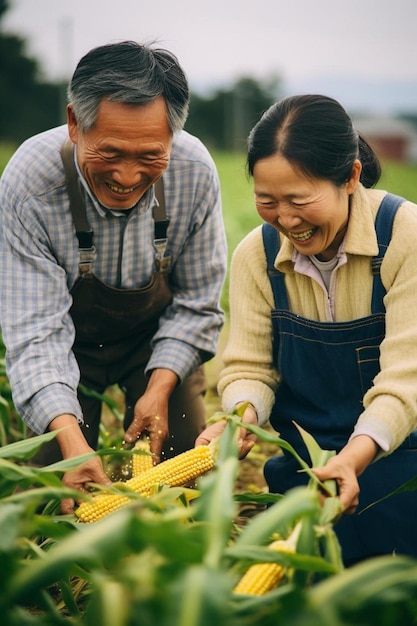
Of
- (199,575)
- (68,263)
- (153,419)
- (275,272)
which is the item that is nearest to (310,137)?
(275,272)

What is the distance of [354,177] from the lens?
8.38 ft

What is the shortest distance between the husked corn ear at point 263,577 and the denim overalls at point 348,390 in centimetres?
101

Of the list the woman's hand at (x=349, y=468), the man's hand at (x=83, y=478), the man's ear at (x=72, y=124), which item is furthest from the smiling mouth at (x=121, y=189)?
the woman's hand at (x=349, y=468)

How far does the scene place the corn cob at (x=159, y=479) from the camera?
236 centimetres

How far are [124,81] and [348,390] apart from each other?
1.12m

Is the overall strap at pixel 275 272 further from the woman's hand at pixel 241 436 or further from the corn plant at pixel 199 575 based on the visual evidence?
the corn plant at pixel 199 575

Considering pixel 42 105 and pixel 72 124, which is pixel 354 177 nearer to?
pixel 72 124

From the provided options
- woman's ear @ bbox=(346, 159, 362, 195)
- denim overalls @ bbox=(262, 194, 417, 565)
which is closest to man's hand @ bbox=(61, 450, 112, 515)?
denim overalls @ bbox=(262, 194, 417, 565)

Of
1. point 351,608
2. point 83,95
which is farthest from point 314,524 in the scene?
point 83,95

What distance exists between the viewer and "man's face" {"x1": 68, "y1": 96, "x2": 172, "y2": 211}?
2619mm

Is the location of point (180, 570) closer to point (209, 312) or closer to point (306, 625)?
point (306, 625)

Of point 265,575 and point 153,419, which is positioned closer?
point 265,575

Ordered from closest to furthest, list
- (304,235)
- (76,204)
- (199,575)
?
(199,575) → (304,235) → (76,204)

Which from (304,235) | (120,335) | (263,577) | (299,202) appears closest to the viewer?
(263,577)
